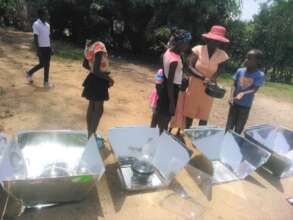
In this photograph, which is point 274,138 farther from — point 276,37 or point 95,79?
point 276,37

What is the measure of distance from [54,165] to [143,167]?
0.87 meters

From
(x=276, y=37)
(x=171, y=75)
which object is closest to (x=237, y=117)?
(x=171, y=75)

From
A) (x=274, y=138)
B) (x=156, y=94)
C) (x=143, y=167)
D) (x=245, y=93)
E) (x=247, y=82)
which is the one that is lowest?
(x=143, y=167)

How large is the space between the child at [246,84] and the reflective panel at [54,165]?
5.98ft

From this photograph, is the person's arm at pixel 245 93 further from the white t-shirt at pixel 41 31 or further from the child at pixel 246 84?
the white t-shirt at pixel 41 31

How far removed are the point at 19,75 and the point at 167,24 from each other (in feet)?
16.2

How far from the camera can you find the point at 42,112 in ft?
14.9

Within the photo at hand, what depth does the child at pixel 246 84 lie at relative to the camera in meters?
3.59

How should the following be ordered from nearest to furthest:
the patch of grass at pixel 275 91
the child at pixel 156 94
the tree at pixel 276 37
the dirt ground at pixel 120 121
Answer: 1. the dirt ground at pixel 120 121
2. the child at pixel 156 94
3. the patch of grass at pixel 275 91
4. the tree at pixel 276 37

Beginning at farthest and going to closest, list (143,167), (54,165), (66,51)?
1. (66,51)
2. (143,167)
3. (54,165)

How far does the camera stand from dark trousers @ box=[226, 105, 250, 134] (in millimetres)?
3828

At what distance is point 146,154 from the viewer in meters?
3.53

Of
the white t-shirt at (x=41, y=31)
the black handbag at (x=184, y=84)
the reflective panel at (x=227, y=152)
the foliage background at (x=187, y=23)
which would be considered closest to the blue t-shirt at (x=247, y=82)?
the reflective panel at (x=227, y=152)

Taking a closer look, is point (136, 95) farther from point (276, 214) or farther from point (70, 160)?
point (276, 214)
